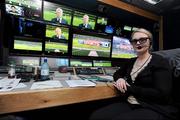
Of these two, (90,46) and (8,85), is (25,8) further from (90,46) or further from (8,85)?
(8,85)

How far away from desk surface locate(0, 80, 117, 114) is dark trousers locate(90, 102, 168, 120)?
0.14 m

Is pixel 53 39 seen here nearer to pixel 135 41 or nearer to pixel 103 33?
pixel 103 33

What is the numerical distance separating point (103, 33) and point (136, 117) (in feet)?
5.13

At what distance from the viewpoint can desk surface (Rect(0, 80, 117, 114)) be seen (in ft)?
3.17

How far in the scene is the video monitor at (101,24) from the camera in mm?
2412

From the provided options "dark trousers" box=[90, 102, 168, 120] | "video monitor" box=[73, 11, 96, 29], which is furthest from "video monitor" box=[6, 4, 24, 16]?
"dark trousers" box=[90, 102, 168, 120]

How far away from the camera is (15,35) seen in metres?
1.83

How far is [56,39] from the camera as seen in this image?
2.07 meters

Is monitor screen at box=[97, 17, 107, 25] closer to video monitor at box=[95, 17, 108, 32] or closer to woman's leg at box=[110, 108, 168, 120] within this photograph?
video monitor at box=[95, 17, 108, 32]

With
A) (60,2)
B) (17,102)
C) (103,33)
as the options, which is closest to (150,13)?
(103,33)

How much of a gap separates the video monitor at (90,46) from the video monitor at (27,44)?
0.48 meters

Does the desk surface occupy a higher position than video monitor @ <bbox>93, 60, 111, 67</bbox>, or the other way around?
video monitor @ <bbox>93, 60, 111, 67</bbox>

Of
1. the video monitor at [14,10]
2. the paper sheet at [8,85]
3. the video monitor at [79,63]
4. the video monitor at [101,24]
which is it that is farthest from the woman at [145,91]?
the video monitor at [14,10]

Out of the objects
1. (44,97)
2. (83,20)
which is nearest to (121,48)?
(83,20)
